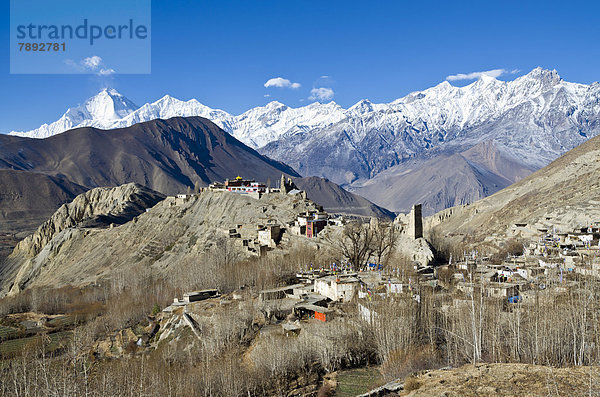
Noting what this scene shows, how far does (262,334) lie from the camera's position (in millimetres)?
32094

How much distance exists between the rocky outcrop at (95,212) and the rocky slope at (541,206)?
71.4 meters

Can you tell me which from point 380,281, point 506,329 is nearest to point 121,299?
point 380,281

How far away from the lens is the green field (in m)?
23.6

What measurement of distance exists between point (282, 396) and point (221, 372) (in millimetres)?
3520

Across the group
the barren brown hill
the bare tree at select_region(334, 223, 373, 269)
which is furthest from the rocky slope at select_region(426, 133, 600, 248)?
the barren brown hill

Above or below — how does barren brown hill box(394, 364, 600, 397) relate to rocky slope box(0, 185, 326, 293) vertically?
below

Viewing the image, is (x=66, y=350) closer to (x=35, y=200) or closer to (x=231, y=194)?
(x=231, y=194)

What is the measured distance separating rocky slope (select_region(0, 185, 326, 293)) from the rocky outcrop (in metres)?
5.12

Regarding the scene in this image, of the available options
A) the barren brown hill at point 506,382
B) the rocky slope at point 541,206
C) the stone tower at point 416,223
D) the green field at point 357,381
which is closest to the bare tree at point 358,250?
the stone tower at point 416,223

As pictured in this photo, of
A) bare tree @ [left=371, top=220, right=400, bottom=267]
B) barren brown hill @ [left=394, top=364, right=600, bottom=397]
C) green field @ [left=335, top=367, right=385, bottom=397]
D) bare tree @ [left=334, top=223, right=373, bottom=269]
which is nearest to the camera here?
barren brown hill @ [left=394, top=364, right=600, bottom=397]

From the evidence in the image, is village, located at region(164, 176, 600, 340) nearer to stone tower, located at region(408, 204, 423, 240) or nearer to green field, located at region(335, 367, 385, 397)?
stone tower, located at region(408, 204, 423, 240)

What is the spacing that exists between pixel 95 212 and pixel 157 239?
175 ft

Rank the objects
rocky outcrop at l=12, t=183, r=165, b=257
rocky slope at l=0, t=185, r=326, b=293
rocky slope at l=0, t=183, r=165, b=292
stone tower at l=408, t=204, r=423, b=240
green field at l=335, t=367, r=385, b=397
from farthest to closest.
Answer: rocky outcrop at l=12, t=183, r=165, b=257 < rocky slope at l=0, t=183, r=165, b=292 < rocky slope at l=0, t=185, r=326, b=293 < stone tower at l=408, t=204, r=423, b=240 < green field at l=335, t=367, r=385, b=397

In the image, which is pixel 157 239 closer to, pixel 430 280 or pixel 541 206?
pixel 430 280
